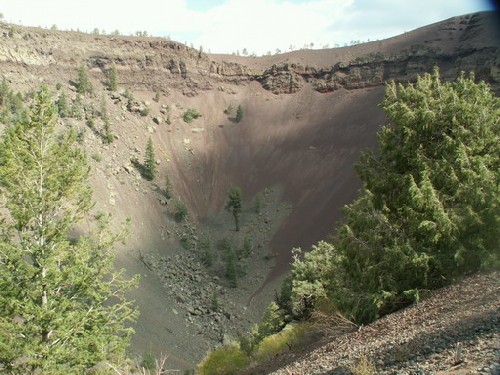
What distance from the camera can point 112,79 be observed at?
2630 inches

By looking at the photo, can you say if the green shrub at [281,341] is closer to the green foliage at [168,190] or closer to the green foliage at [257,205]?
the green foliage at [168,190]

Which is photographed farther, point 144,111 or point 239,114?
point 239,114

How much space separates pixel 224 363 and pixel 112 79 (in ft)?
176

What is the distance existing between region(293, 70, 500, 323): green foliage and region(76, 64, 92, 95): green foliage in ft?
177

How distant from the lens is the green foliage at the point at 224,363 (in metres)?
22.5

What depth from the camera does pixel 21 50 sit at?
200 ft

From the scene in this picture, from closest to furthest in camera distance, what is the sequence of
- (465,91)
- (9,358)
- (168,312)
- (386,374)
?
(386,374), (9,358), (465,91), (168,312)

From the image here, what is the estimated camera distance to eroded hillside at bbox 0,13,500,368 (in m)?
45.6

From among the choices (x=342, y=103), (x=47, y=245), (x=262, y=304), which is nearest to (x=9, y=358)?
(x=47, y=245)

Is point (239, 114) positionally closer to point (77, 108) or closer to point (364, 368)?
point (77, 108)

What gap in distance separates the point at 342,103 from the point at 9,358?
69.5m

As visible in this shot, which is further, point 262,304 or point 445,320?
point 262,304

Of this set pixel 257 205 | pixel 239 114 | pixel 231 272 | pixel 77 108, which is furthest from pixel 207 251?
pixel 239 114

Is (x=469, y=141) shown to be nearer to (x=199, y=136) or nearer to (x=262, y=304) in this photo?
(x=262, y=304)
